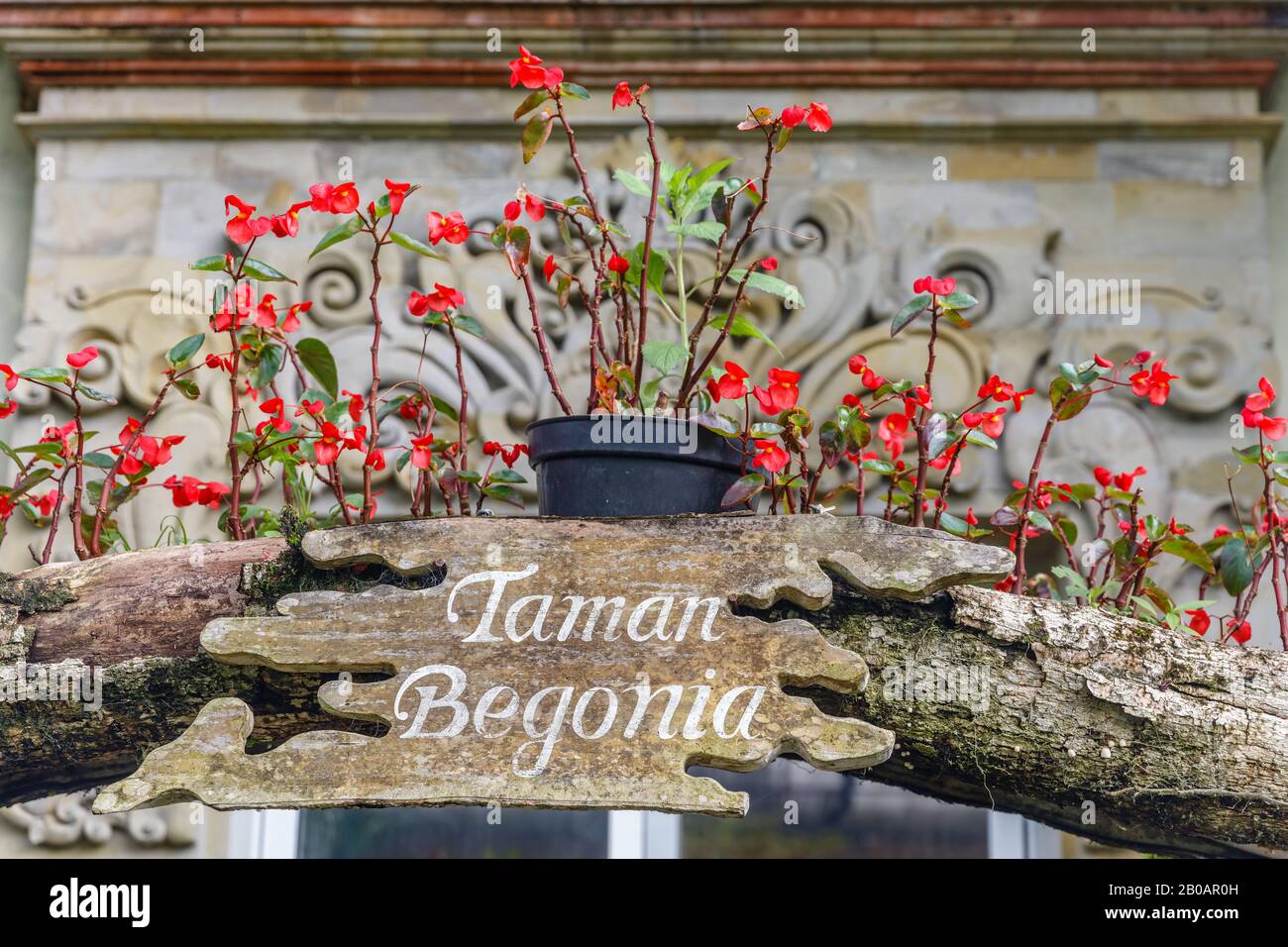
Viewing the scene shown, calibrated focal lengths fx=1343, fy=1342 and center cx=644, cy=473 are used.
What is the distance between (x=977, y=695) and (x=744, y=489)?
319 mm

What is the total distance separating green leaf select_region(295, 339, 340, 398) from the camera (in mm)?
1580

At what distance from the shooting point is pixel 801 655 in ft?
4.29

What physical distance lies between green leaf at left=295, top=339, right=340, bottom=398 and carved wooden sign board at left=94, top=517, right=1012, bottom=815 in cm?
28

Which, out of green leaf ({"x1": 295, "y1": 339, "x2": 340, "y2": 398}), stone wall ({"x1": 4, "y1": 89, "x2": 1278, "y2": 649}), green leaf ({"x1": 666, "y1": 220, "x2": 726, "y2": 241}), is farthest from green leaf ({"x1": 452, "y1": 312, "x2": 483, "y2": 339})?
stone wall ({"x1": 4, "y1": 89, "x2": 1278, "y2": 649})

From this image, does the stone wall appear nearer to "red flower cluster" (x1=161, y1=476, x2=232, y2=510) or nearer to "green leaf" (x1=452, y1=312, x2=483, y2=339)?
"red flower cluster" (x1=161, y1=476, x2=232, y2=510)

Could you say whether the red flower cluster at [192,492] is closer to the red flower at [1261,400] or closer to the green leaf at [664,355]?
the green leaf at [664,355]

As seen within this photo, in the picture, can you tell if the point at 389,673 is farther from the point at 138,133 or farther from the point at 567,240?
the point at 138,133

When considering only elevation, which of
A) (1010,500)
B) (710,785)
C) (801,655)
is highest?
(1010,500)

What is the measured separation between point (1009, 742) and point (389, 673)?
63 cm

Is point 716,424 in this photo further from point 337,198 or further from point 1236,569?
point 1236,569

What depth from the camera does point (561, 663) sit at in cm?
133

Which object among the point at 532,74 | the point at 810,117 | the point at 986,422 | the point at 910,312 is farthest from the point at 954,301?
the point at 532,74

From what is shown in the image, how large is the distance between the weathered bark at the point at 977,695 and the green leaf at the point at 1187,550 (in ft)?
0.73
